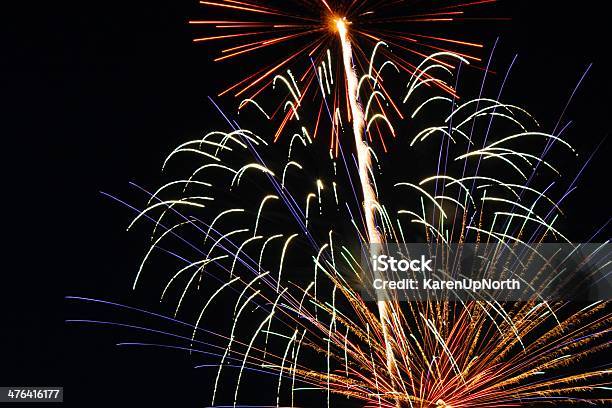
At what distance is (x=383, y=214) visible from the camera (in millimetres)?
11508

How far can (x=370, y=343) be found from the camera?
11.7 meters

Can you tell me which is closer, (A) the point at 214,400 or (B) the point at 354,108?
(B) the point at 354,108

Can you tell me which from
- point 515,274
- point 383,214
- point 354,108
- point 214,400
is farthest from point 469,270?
point 214,400

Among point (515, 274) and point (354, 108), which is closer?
point (354, 108)

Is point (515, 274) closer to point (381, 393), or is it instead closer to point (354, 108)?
point (381, 393)

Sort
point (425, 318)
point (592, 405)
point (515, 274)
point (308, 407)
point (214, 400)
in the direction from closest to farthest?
point (425, 318) → point (515, 274) → point (592, 405) → point (308, 407) → point (214, 400)

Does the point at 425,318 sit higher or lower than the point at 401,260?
lower

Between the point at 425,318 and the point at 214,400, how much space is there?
8.49m

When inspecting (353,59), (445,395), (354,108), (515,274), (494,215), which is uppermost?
(353,59)

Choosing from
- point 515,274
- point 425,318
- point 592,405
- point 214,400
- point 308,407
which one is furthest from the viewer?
point 214,400

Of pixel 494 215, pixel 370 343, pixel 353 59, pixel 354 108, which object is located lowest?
pixel 370 343

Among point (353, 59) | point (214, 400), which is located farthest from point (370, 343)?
point (214, 400)

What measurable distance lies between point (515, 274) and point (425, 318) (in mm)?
2029

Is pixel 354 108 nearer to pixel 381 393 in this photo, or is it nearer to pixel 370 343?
pixel 370 343
